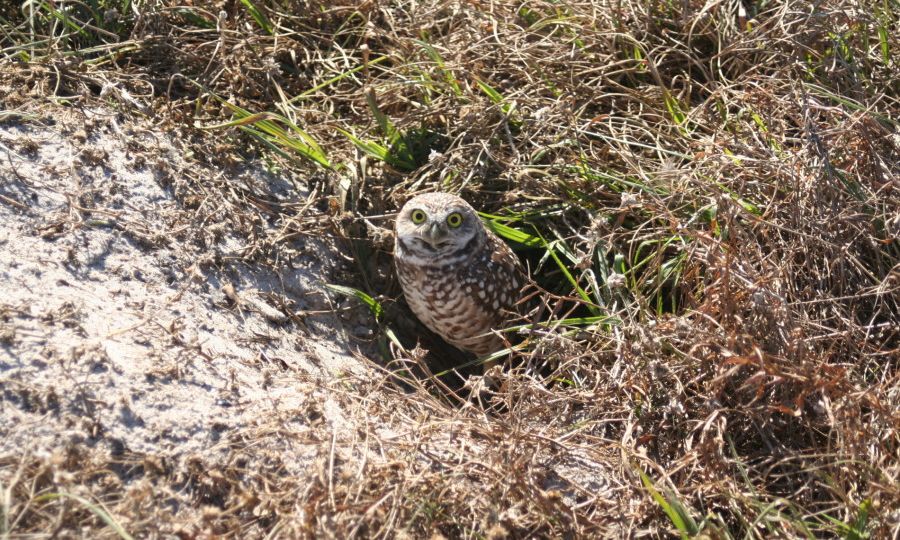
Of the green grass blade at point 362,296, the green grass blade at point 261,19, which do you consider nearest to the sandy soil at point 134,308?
the green grass blade at point 362,296

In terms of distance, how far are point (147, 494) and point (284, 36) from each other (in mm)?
2472

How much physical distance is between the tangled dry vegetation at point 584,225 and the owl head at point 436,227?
0.22 m

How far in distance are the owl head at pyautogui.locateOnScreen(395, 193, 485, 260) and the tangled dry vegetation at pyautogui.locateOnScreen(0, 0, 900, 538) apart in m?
0.22

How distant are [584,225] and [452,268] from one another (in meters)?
0.62

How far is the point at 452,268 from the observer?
133 inches

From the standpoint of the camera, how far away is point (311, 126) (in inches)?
149

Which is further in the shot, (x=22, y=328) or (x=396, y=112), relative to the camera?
(x=396, y=112)

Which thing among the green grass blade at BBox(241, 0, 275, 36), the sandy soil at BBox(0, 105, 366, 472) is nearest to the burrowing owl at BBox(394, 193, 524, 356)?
the sandy soil at BBox(0, 105, 366, 472)

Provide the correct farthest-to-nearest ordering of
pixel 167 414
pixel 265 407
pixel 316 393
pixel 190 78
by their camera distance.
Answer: pixel 190 78 < pixel 316 393 < pixel 265 407 < pixel 167 414

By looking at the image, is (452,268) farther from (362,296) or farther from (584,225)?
(584,225)

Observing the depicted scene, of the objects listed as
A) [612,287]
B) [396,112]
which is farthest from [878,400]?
[396,112]

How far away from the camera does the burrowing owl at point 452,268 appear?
3.27 meters

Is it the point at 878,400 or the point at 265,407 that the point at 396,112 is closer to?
the point at 265,407

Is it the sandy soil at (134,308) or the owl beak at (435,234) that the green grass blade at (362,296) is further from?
the owl beak at (435,234)
